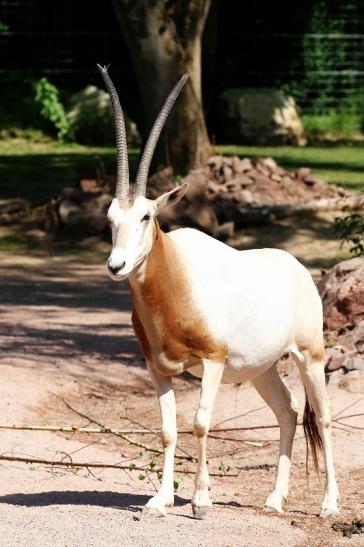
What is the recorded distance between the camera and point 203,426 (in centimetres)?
599

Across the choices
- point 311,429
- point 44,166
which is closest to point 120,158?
point 311,429

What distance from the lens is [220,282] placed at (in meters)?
6.16

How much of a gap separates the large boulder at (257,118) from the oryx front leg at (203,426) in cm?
1835

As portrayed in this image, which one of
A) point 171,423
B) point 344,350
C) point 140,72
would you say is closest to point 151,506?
point 171,423

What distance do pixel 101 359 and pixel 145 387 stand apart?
0.72 meters

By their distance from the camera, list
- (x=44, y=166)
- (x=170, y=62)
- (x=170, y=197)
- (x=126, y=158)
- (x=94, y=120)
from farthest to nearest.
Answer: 1. (x=94, y=120)
2. (x=44, y=166)
3. (x=170, y=62)
4. (x=126, y=158)
5. (x=170, y=197)

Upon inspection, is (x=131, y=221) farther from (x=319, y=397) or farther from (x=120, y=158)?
(x=319, y=397)

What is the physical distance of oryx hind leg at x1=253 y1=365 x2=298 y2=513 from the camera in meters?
6.62

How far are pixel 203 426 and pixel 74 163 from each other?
15.4 metres

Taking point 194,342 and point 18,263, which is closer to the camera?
point 194,342

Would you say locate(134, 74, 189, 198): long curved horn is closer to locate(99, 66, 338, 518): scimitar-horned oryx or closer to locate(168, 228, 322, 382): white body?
locate(99, 66, 338, 518): scimitar-horned oryx

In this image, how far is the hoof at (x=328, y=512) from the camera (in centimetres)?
642

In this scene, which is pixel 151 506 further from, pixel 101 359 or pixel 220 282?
pixel 101 359

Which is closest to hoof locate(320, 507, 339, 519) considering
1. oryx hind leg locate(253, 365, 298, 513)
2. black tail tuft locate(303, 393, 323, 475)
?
oryx hind leg locate(253, 365, 298, 513)
